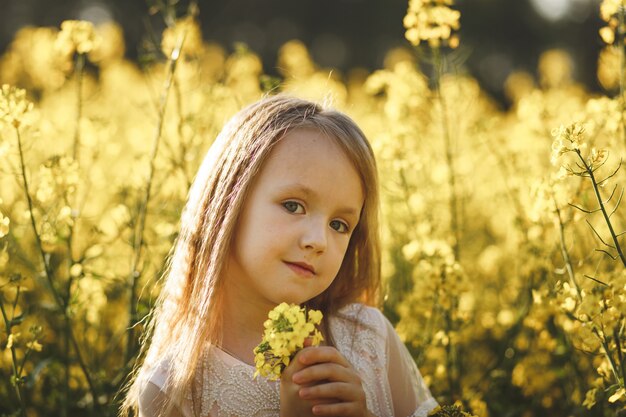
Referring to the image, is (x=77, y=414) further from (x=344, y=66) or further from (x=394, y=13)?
(x=394, y=13)

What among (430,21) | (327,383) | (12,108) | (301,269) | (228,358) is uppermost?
(430,21)

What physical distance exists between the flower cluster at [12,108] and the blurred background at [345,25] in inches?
724

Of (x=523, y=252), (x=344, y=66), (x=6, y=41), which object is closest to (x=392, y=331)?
(x=523, y=252)

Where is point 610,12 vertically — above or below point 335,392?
above

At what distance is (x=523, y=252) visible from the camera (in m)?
2.96

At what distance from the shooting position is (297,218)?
66.2 inches

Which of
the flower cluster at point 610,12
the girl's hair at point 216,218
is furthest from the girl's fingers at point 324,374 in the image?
the flower cluster at point 610,12

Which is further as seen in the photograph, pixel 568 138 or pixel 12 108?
pixel 12 108

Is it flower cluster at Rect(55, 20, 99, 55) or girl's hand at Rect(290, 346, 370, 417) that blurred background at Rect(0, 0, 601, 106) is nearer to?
flower cluster at Rect(55, 20, 99, 55)

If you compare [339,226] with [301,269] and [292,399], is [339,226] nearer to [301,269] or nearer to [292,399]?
[301,269]

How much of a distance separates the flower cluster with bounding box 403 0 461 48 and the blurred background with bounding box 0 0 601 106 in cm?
1743

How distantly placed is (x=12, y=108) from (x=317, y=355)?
3.51ft

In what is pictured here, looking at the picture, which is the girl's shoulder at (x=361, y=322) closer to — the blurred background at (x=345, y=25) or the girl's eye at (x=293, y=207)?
the girl's eye at (x=293, y=207)

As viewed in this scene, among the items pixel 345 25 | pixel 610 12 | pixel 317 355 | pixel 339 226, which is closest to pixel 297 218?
pixel 339 226
